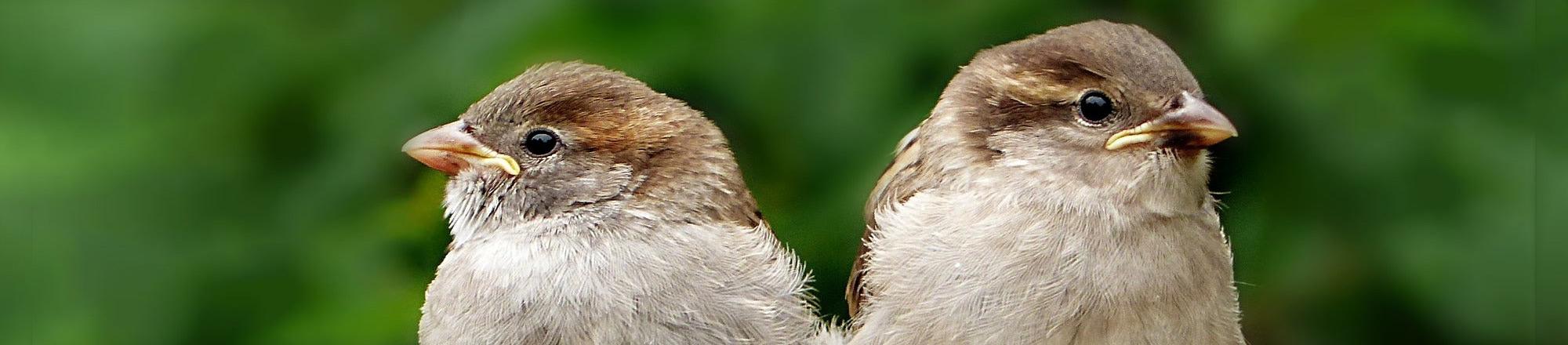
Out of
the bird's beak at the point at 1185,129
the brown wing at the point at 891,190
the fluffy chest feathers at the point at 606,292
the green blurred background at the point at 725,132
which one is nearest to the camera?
the bird's beak at the point at 1185,129

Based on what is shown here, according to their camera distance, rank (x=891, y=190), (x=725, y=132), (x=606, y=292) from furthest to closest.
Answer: (x=725, y=132) → (x=891, y=190) → (x=606, y=292)

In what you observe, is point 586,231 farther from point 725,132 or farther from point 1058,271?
point 725,132

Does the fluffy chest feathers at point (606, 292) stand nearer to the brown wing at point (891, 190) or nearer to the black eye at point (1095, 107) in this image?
the brown wing at point (891, 190)

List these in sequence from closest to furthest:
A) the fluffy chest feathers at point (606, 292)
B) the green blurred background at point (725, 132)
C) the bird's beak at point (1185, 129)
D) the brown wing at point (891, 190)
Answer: the bird's beak at point (1185, 129)
the fluffy chest feathers at point (606, 292)
the brown wing at point (891, 190)
the green blurred background at point (725, 132)

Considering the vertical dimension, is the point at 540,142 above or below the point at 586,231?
above

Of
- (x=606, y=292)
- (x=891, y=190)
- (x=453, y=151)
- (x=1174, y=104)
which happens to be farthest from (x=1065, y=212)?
(x=453, y=151)

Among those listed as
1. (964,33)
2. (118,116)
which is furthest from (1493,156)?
(118,116)

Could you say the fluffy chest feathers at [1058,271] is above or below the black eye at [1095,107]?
below

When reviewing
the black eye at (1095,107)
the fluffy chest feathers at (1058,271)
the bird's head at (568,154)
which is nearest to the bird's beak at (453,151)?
the bird's head at (568,154)
